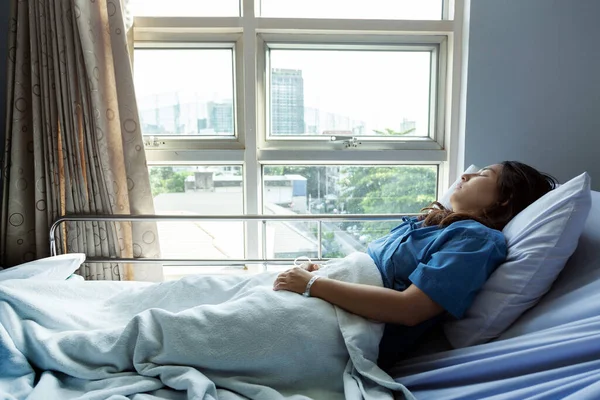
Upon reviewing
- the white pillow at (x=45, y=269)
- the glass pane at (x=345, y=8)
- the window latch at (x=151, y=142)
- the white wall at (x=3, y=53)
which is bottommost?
the white pillow at (x=45, y=269)

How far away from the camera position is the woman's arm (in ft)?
3.30

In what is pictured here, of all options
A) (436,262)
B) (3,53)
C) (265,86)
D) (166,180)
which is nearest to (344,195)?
(265,86)

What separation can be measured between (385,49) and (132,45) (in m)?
1.19

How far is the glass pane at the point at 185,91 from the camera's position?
2076 mm

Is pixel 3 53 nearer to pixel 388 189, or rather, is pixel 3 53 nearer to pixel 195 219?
pixel 195 219

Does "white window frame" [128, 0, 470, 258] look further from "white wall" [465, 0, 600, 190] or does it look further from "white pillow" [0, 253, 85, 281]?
"white pillow" [0, 253, 85, 281]

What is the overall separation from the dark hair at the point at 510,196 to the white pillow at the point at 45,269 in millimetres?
1236

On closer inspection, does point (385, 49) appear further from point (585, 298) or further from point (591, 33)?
point (585, 298)

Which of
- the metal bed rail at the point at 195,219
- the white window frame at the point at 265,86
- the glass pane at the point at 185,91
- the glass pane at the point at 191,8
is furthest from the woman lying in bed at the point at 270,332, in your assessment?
the glass pane at the point at 191,8

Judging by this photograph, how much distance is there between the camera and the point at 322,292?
3.53 ft

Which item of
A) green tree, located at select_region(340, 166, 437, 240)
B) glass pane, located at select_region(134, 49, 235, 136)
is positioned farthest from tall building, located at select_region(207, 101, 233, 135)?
green tree, located at select_region(340, 166, 437, 240)

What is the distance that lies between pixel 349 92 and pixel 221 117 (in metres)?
0.65

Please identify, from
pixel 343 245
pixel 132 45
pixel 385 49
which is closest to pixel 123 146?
pixel 132 45

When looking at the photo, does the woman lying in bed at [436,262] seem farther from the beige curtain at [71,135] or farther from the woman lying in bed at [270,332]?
the beige curtain at [71,135]
